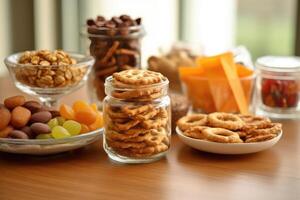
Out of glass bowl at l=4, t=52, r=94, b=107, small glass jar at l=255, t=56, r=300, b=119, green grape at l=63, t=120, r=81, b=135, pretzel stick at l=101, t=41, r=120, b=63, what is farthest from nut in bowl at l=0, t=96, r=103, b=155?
small glass jar at l=255, t=56, r=300, b=119

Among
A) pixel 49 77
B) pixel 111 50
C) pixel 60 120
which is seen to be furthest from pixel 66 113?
pixel 111 50

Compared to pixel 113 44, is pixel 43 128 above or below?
below

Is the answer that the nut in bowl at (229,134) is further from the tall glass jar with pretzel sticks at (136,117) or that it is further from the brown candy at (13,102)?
the brown candy at (13,102)

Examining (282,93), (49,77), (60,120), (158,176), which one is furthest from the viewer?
(282,93)

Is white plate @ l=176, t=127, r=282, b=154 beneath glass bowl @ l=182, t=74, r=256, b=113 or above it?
beneath

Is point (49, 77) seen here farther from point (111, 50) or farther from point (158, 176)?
point (158, 176)

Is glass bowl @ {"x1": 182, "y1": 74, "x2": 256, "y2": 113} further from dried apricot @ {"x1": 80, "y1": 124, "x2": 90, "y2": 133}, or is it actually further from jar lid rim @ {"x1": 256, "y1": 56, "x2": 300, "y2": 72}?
dried apricot @ {"x1": 80, "y1": 124, "x2": 90, "y2": 133}

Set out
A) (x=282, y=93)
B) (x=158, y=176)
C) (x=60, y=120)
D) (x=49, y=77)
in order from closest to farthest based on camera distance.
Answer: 1. (x=158, y=176)
2. (x=60, y=120)
3. (x=49, y=77)
4. (x=282, y=93)
